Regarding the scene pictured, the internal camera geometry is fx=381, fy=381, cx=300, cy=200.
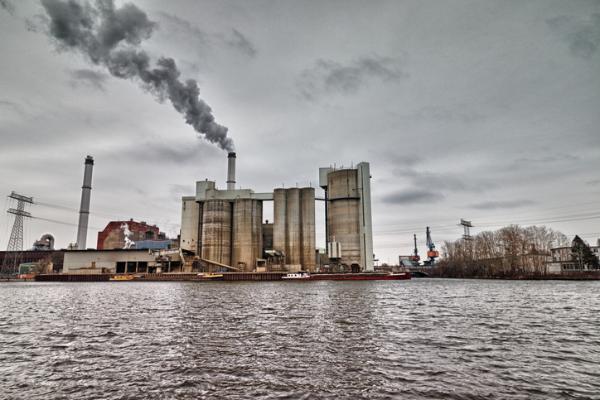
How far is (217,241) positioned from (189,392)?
83.8 meters

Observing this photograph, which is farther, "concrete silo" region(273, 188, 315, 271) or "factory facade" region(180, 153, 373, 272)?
"concrete silo" region(273, 188, 315, 271)

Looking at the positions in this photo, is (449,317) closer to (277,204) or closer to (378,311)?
(378,311)

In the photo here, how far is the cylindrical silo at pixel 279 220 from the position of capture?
88.8 metres

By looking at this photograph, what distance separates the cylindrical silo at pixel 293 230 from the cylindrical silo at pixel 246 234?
8.11 m

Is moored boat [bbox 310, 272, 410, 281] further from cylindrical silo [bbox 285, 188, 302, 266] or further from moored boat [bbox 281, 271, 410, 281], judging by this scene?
cylindrical silo [bbox 285, 188, 302, 266]

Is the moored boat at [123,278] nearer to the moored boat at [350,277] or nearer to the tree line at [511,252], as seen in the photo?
the moored boat at [350,277]

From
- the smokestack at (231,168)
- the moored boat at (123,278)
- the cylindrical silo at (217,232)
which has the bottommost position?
the moored boat at (123,278)

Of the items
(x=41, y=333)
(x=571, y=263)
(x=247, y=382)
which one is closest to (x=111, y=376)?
(x=247, y=382)

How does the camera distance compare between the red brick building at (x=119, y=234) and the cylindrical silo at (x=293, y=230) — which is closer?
the cylindrical silo at (x=293, y=230)

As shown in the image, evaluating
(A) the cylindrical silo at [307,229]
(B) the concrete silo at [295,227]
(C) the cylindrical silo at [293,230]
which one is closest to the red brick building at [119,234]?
(B) the concrete silo at [295,227]

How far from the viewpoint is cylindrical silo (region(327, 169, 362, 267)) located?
84.0 m

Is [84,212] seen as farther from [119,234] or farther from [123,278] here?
[123,278]

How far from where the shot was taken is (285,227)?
89125 millimetres

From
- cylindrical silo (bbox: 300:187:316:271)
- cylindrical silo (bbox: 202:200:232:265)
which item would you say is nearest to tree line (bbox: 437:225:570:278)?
cylindrical silo (bbox: 300:187:316:271)
